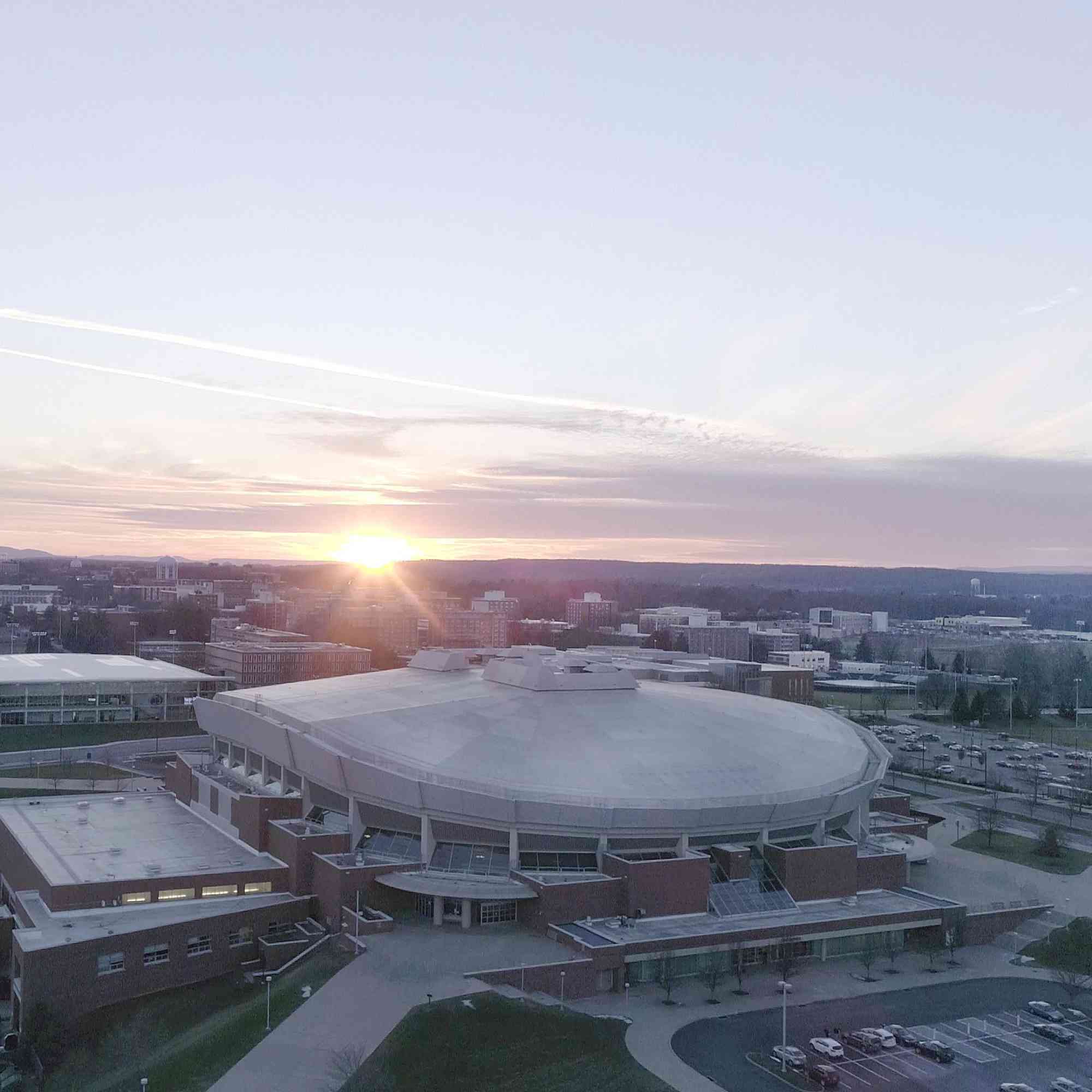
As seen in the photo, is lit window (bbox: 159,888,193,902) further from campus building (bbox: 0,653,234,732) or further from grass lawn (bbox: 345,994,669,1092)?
campus building (bbox: 0,653,234,732)

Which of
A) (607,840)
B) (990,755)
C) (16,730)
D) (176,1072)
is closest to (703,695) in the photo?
(607,840)

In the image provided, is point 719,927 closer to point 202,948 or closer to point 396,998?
point 396,998

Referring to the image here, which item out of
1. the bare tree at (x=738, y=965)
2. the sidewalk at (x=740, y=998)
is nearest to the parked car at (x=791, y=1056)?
the sidewalk at (x=740, y=998)

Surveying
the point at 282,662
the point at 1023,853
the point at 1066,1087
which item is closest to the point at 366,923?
the point at 1066,1087

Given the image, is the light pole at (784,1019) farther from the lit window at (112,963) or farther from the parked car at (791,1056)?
the lit window at (112,963)

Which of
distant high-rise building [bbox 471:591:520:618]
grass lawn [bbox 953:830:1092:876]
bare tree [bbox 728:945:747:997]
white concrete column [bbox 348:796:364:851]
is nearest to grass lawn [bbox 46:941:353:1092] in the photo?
white concrete column [bbox 348:796:364:851]

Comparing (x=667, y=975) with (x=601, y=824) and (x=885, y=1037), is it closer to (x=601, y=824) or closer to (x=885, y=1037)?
(x=601, y=824)
